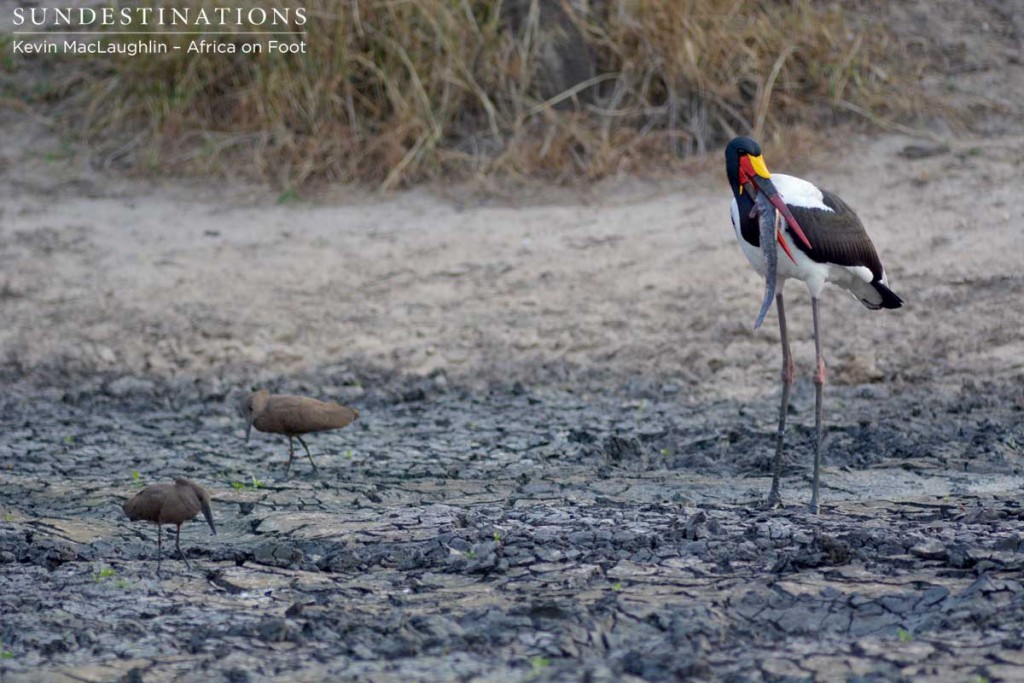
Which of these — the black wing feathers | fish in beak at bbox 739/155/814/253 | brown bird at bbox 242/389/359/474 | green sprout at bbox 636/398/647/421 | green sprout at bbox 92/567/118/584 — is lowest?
green sprout at bbox 92/567/118/584

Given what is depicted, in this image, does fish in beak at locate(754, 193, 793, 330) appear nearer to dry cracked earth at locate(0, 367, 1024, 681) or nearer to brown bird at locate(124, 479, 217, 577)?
dry cracked earth at locate(0, 367, 1024, 681)

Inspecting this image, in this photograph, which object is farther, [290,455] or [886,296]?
[290,455]

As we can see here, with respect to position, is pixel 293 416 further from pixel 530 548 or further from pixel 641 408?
pixel 641 408

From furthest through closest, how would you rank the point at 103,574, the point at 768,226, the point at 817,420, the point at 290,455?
the point at 290,455
the point at 817,420
the point at 768,226
the point at 103,574

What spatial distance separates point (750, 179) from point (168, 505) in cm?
255

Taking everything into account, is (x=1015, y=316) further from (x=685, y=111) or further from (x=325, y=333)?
(x=325, y=333)

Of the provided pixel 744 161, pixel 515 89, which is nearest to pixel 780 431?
pixel 744 161

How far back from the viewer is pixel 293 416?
19.2 feet

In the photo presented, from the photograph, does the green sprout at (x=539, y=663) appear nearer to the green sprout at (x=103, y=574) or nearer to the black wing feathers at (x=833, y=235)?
the green sprout at (x=103, y=574)

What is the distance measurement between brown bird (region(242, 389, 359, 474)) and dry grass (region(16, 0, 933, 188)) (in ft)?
11.3

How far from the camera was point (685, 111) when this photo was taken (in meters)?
9.41

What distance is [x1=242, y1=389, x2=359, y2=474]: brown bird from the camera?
5.88 metres

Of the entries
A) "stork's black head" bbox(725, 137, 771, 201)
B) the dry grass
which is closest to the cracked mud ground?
the dry grass

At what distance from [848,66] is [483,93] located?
254 centimetres
